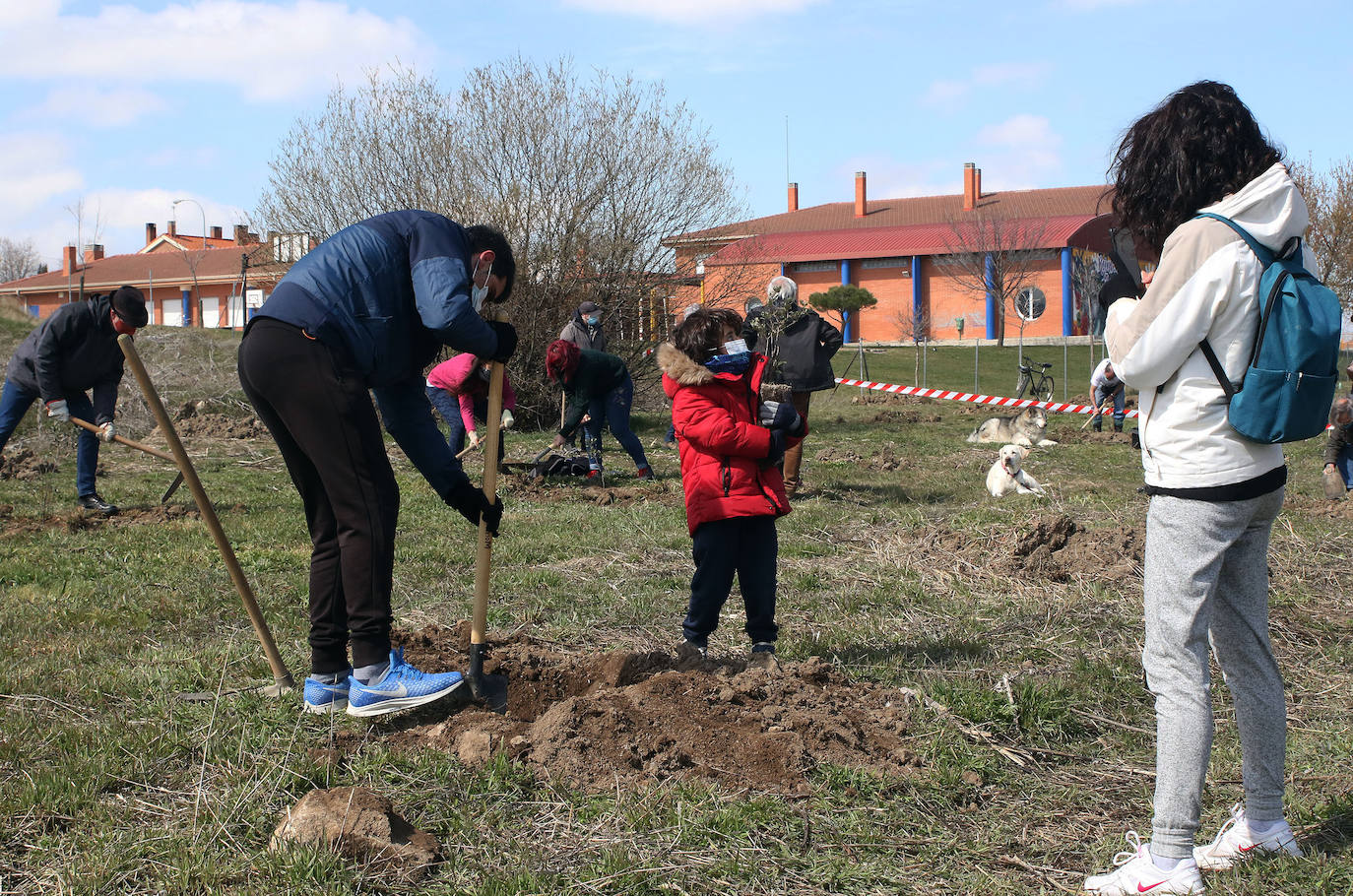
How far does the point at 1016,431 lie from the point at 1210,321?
44.6 feet

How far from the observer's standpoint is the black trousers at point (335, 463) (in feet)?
11.2

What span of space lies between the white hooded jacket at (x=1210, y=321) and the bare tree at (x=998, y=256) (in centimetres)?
3774

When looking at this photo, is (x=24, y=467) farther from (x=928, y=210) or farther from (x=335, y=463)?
(x=928, y=210)

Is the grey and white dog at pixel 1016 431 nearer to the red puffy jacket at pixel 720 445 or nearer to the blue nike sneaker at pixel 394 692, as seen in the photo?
the red puffy jacket at pixel 720 445

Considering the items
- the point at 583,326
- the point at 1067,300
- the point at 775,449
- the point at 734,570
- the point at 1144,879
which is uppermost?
the point at 1067,300

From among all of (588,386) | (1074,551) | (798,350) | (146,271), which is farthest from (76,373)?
(146,271)

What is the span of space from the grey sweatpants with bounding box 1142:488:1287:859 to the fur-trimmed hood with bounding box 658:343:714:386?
2.10m

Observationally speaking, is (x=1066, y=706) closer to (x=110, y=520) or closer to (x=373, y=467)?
(x=373, y=467)

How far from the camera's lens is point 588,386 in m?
11.2

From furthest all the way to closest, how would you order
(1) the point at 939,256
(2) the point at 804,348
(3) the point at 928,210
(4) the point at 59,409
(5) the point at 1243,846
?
(3) the point at 928,210 → (1) the point at 939,256 → (2) the point at 804,348 → (4) the point at 59,409 → (5) the point at 1243,846

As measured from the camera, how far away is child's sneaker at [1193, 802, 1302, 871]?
111 inches

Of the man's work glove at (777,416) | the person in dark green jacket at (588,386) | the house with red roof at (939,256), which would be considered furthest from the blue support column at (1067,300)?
the man's work glove at (777,416)

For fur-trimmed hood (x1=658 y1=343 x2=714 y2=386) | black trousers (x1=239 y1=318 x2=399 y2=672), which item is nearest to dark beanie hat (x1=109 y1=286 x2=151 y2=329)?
black trousers (x1=239 y1=318 x2=399 y2=672)

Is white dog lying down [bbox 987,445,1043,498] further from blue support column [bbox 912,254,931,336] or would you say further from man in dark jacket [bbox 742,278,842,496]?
blue support column [bbox 912,254,931,336]
